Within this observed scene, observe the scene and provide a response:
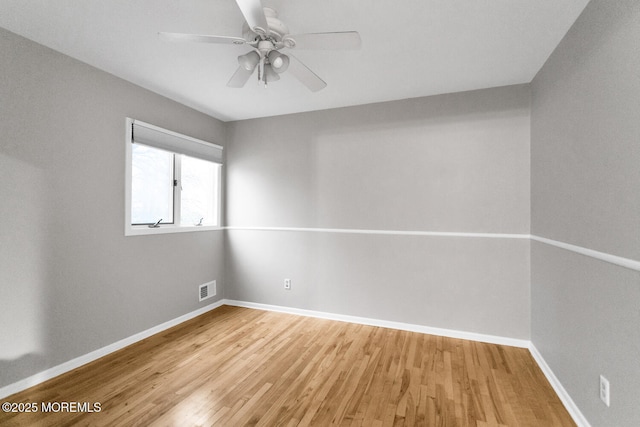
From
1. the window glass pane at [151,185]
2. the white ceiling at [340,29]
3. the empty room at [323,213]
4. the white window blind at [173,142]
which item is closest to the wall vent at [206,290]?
the empty room at [323,213]

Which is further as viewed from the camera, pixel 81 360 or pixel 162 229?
pixel 162 229

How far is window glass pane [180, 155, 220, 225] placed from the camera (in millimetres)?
3301

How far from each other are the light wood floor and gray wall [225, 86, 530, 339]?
452 mm

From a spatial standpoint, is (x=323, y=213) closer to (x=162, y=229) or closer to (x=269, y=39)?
(x=162, y=229)

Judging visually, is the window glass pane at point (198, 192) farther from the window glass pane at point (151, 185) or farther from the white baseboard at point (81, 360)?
the white baseboard at point (81, 360)

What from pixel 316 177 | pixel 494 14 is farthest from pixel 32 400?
pixel 494 14

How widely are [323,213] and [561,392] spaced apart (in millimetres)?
2429

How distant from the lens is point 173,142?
2.94 metres

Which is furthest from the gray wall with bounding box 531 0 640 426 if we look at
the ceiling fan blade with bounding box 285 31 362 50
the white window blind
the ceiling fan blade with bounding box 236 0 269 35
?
the white window blind

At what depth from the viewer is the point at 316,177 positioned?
3.32m

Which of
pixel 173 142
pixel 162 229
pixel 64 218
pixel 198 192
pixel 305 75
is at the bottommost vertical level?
pixel 162 229

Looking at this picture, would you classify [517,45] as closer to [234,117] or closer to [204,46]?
[204,46]

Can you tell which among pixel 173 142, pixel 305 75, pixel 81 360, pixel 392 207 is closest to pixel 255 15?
pixel 305 75

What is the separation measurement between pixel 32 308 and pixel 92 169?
3.59 feet
